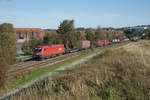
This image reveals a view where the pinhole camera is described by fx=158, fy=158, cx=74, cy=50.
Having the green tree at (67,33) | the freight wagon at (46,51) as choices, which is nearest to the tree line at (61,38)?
Result: the green tree at (67,33)

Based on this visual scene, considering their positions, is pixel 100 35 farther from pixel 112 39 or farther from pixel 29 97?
pixel 29 97

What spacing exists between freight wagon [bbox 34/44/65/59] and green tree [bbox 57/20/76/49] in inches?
787

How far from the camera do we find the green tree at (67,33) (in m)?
54.3

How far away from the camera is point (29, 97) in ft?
17.4

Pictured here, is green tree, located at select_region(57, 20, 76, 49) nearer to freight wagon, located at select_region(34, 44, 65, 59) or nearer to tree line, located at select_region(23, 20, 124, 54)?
tree line, located at select_region(23, 20, 124, 54)

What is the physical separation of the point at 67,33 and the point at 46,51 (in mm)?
25382

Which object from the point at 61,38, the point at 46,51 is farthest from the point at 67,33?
the point at 46,51

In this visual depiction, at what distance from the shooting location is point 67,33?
5453 centimetres

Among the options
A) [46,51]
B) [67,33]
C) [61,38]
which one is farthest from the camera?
[67,33]

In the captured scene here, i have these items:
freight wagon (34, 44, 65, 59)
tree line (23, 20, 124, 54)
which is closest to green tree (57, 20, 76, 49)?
tree line (23, 20, 124, 54)

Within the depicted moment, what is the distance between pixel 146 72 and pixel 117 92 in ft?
7.23

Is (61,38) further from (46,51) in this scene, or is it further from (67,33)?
(46,51)

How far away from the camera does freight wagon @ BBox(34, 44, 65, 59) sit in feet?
94.7

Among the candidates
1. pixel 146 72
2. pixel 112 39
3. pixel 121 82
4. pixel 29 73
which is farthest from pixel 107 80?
pixel 112 39
